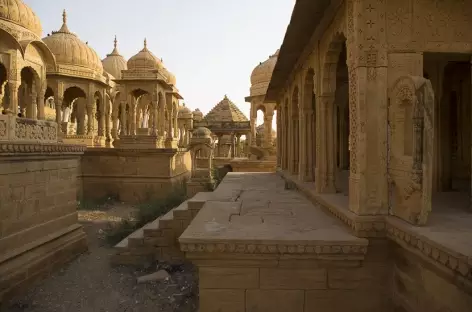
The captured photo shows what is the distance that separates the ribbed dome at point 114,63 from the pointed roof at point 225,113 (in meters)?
7.69

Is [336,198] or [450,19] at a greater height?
[450,19]

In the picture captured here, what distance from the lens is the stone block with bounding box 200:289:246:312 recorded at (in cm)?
406

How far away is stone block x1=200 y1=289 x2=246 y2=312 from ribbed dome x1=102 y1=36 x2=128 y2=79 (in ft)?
79.6

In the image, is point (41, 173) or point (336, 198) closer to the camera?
point (336, 198)

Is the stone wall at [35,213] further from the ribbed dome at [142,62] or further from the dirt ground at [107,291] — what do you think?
the ribbed dome at [142,62]

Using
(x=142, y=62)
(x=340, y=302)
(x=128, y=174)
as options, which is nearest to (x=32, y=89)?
(x=128, y=174)

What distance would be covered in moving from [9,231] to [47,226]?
1.30 m

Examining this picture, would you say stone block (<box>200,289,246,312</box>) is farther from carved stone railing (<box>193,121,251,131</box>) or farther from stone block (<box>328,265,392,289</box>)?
carved stone railing (<box>193,121,251,131</box>)

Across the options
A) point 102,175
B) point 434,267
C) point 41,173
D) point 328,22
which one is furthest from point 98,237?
point 434,267

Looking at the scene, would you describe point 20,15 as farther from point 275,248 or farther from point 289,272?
point 289,272

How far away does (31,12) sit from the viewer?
13055 millimetres

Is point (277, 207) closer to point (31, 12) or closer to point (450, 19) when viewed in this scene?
point (450, 19)

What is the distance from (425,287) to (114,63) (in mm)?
26560

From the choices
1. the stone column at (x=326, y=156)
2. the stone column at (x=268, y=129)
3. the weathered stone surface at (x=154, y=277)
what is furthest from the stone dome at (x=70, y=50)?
the stone column at (x=326, y=156)
